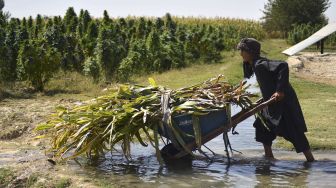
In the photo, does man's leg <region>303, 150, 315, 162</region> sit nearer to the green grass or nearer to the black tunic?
the black tunic

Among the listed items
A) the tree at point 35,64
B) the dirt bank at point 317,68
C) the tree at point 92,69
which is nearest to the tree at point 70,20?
the tree at point 92,69

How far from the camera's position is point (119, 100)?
694 cm

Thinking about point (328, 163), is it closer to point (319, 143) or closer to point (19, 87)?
point (319, 143)

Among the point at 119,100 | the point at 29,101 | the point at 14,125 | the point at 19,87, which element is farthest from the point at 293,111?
the point at 19,87

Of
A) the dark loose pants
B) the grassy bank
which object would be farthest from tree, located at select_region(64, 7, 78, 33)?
the dark loose pants

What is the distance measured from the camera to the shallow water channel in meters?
6.21

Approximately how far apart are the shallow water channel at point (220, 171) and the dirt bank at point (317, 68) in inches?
395

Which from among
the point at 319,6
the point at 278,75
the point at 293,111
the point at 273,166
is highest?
the point at 319,6

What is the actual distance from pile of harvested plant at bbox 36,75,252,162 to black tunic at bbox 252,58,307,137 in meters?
0.34

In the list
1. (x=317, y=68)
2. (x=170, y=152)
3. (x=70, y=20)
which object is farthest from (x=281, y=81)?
(x=70, y=20)

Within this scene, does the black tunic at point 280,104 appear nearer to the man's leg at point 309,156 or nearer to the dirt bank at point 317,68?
the man's leg at point 309,156

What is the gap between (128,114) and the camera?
6.66 m

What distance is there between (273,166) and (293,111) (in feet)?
2.61

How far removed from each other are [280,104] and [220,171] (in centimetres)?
116
